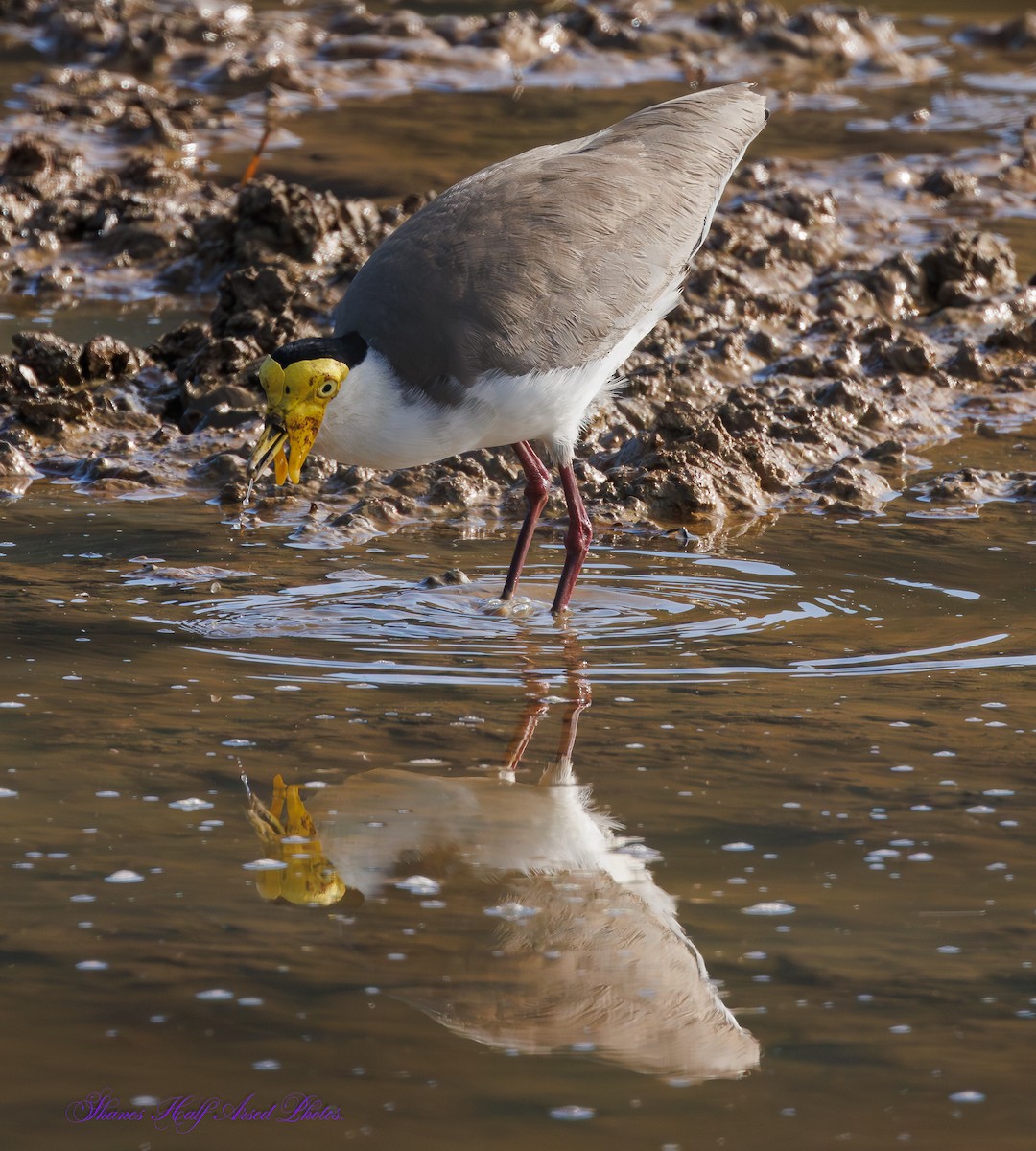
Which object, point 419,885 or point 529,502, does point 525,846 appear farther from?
point 529,502

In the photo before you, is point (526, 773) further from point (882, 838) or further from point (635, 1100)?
point (635, 1100)

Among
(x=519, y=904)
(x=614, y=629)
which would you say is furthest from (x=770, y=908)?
Answer: (x=614, y=629)

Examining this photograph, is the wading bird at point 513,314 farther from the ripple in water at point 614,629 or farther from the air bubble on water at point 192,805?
the air bubble on water at point 192,805

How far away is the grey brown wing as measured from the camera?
17.7 ft

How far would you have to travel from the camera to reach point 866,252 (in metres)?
10.2

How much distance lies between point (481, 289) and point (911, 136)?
817 centimetres

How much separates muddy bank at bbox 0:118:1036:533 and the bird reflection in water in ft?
8.15

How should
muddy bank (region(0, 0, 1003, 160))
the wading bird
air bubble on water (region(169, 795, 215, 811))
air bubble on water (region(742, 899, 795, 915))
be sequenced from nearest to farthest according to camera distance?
1. air bubble on water (region(742, 899, 795, 915))
2. air bubble on water (region(169, 795, 215, 811))
3. the wading bird
4. muddy bank (region(0, 0, 1003, 160))

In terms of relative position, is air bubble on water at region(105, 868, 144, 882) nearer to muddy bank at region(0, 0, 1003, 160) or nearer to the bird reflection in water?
the bird reflection in water

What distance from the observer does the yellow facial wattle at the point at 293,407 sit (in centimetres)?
511

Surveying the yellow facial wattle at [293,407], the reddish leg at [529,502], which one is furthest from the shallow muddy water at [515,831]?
the yellow facial wattle at [293,407]

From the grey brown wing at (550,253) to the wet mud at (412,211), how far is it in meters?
1.13

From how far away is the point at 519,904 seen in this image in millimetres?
3838

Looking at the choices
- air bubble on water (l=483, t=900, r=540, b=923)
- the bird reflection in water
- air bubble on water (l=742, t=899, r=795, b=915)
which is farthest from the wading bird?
air bubble on water (l=742, t=899, r=795, b=915)
